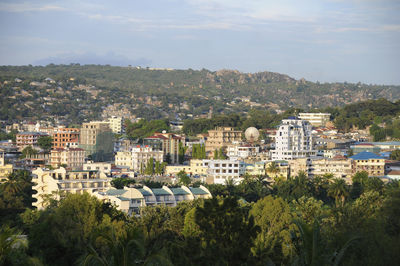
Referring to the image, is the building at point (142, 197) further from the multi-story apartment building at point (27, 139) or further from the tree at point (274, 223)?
the multi-story apartment building at point (27, 139)

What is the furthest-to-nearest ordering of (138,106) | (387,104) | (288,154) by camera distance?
(138,106), (387,104), (288,154)

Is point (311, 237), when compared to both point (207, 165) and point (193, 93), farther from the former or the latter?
point (193, 93)

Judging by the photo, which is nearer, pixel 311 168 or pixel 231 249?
pixel 231 249

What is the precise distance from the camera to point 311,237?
53.9 ft

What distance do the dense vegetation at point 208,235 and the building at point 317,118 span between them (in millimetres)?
65854

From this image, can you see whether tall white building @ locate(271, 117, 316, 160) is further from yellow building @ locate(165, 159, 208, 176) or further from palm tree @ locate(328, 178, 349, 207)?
palm tree @ locate(328, 178, 349, 207)

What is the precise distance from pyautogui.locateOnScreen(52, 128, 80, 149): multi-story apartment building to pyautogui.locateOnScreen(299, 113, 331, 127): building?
34787 mm

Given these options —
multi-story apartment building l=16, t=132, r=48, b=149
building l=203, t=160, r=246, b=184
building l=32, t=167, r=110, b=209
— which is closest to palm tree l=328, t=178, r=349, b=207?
building l=203, t=160, r=246, b=184

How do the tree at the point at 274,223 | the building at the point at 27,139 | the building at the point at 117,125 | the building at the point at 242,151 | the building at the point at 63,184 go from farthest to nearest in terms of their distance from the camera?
the building at the point at 117,125 < the building at the point at 27,139 < the building at the point at 242,151 < the building at the point at 63,184 < the tree at the point at 274,223

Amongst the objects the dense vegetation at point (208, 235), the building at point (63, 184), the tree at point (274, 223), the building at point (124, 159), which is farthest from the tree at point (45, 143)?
the tree at point (274, 223)

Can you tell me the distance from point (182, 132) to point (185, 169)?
37379 mm

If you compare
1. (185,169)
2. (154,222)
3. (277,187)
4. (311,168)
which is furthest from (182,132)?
(154,222)

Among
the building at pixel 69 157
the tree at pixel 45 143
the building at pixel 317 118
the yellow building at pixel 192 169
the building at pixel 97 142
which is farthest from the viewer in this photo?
the building at pixel 317 118

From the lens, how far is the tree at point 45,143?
87.9 m
